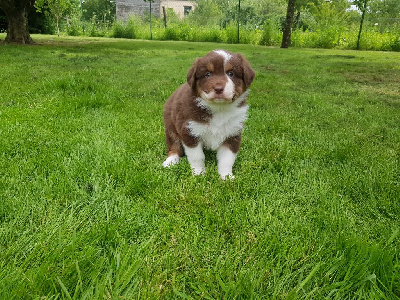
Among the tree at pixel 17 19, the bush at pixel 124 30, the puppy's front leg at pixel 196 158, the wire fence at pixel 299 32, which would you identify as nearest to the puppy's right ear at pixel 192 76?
the puppy's front leg at pixel 196 158

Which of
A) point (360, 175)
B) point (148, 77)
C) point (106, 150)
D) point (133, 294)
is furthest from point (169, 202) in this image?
point (148, 77)

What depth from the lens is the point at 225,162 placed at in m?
2.66

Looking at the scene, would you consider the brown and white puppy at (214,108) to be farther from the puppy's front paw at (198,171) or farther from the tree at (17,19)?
the tree at (17,19)

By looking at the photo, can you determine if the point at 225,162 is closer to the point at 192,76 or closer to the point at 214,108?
the point at 214,108

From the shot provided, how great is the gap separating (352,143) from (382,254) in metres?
2.17

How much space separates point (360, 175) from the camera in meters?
2.63

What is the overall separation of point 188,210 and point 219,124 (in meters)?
0.86

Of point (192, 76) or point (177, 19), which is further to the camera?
point (177, 19)

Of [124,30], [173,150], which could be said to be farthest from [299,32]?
[173,150]

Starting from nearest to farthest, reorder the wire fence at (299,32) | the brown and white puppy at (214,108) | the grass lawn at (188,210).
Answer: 1. the grass lawn at (188,210)
2. the brown and white puppy at (214,108)
3. the wire fence at (299,32)

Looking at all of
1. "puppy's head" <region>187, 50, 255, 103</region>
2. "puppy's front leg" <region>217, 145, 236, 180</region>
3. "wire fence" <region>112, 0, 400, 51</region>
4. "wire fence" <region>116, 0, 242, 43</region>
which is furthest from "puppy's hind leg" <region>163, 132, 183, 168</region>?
"wire fence" <region>116, 0, 242, 43</region>

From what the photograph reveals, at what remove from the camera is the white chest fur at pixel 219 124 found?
8.49ft

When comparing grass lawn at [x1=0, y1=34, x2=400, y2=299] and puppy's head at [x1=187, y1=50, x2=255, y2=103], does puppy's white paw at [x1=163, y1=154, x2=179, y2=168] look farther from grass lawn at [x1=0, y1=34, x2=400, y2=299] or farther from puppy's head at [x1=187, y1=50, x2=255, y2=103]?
puppy's head at [x1=187, y1=50, x2=255, y2=103]

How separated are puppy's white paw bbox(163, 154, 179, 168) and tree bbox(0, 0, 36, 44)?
1285 centimetres
